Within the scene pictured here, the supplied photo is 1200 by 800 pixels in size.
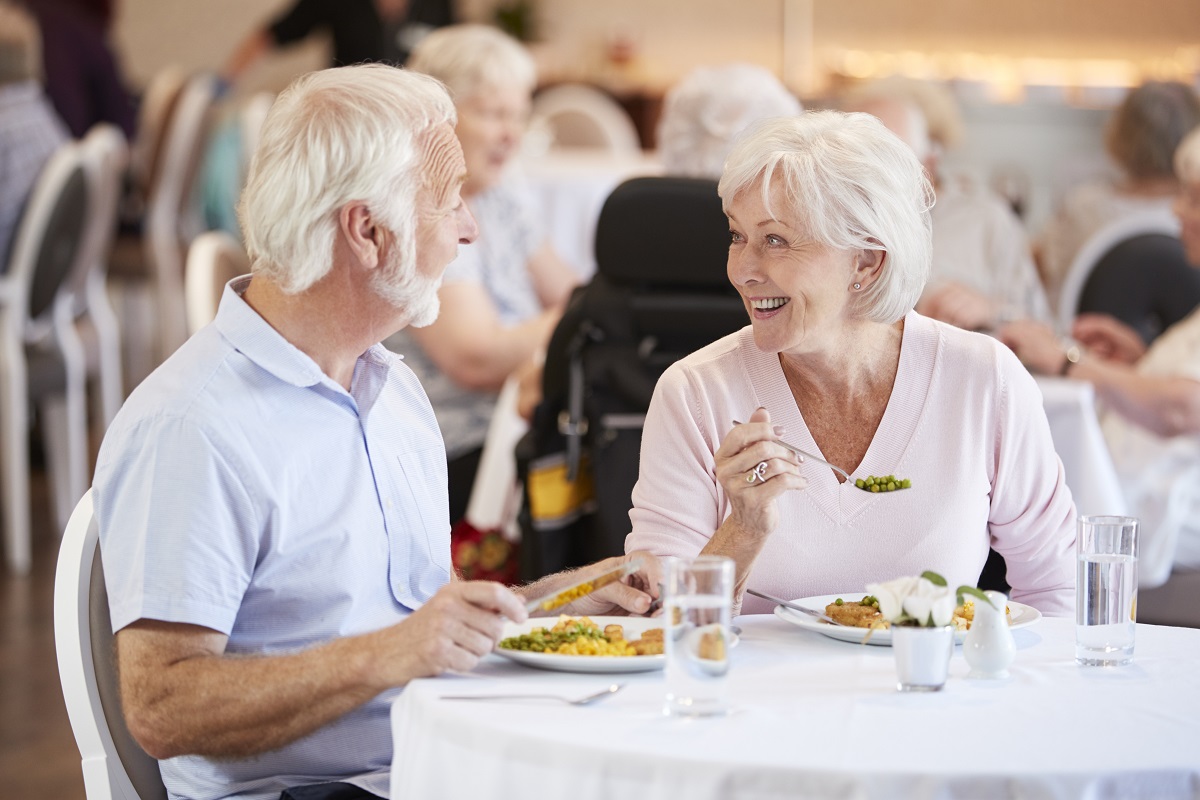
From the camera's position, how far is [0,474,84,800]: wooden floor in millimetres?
2900

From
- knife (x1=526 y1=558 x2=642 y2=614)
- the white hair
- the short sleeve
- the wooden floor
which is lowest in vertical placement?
the wooden floor

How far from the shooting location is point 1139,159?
4656 mm

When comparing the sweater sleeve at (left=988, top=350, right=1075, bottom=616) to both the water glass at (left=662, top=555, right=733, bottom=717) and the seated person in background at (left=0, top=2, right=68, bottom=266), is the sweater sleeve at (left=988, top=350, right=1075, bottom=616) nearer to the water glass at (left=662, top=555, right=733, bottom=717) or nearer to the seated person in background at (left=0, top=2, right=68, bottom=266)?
the water glass at (left=662, top=555, right=733, bottom=717)

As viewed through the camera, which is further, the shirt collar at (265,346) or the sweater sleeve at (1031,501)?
the sweater sleeve at (1031,501)

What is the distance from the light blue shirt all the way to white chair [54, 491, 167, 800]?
0.19ft

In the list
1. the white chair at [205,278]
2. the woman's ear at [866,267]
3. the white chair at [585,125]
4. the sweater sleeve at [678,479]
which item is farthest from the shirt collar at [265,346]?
the white chair at [585,125]

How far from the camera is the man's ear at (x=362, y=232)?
5.14 ft

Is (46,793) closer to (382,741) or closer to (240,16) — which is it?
(382,741)

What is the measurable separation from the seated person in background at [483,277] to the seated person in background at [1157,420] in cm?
115

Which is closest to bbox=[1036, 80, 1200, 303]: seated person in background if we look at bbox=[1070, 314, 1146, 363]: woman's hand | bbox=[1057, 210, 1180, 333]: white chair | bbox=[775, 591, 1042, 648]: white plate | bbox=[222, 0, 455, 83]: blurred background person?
bbox=[1057, 210, 1180, 333]: white chair

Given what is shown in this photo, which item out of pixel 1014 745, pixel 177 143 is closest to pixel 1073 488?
pixel 1014 745

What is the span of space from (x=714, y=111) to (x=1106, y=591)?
2110 millimetres

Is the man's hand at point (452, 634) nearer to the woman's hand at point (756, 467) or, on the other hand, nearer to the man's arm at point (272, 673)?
the man's arm at point (272, 673)

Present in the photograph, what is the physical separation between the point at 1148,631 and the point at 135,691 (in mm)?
1051
